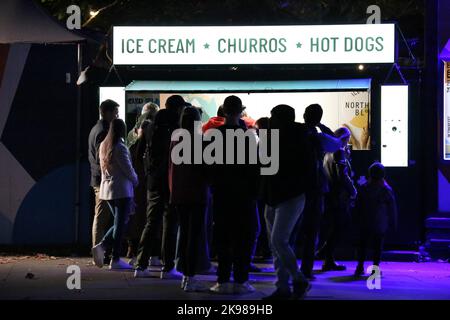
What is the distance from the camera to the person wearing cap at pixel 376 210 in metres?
10.9

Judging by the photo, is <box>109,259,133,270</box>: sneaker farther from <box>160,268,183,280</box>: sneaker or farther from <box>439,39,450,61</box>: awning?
<box>439,39,450,61</box>: awning

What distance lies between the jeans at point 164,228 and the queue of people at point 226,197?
0.04 ft

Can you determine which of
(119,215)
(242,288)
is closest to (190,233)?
(242,288)

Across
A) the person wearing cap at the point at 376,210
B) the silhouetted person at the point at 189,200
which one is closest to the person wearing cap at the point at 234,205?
the silhouetted person at the point at 189,200

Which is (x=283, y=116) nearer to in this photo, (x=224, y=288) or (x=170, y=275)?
(x=224, y=288)

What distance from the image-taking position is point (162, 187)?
10.6m

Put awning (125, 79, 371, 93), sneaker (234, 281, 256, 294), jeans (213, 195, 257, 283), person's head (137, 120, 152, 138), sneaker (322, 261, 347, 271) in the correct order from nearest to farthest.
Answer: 1. jeans (213, 195, 257, 283)
2. sneaker (234, 281, 256, 294)
3. person's head (137, 120, 152, 138)
4. sneaker (322, 261, 347, 271)
5. awning (125, 79, 371, 93)

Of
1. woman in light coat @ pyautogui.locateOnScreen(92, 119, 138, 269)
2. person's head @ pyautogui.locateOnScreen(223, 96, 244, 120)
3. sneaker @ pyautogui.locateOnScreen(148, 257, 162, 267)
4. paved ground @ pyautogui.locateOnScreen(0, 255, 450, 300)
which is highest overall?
person's head @ pyautogui.locateOnScreen(223, 96, 244, 120)

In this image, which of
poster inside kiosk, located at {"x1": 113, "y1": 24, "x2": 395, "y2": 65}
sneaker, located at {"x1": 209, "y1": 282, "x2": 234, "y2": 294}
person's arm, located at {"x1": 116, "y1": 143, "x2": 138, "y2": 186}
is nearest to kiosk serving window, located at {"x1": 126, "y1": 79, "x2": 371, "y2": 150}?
poster inside kiosk, located at {"x1": 113, "y1": 24, "x2": 395, "y2": 65}

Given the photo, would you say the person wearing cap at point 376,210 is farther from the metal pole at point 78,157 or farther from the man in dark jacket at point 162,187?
the metal pole at point 78,157

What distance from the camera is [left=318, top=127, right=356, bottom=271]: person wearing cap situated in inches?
445

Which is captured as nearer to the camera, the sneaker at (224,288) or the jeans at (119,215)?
the sneaker at (224,288)

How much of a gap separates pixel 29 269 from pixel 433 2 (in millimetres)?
6379

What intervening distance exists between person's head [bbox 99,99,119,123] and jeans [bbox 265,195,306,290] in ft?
10.7
